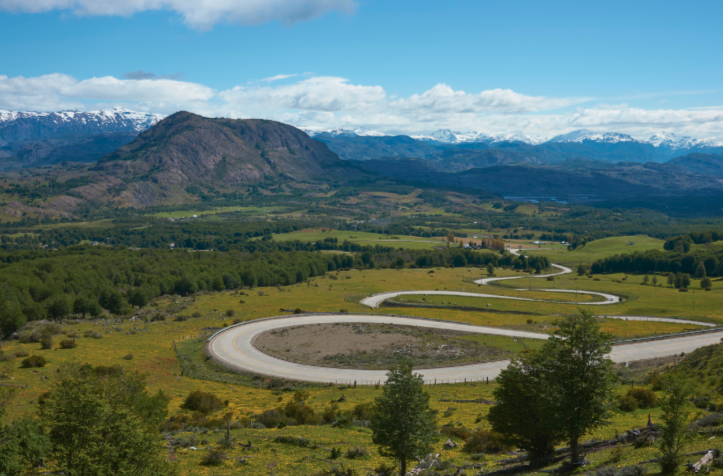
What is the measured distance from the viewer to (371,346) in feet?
260

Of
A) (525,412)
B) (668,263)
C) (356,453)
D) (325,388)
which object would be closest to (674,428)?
(525,412)

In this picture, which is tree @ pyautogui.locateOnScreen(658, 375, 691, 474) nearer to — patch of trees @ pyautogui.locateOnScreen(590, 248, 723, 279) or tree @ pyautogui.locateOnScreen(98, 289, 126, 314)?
tree @ pyautogui.locateOnScreen(98, 289, 126, 314)

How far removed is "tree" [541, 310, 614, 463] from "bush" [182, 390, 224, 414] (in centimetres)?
3492

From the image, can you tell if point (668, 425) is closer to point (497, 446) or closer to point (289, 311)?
point (497, 446)

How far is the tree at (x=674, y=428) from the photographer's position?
2352cm

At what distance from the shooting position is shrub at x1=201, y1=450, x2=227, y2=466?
3347 centimetres

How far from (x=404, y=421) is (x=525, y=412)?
807 centimetres

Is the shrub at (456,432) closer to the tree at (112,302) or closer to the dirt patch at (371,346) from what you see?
the dirt patch at (371,346)

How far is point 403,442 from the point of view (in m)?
28.7

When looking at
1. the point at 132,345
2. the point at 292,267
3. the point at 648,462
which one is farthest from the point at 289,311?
the point at 648,462

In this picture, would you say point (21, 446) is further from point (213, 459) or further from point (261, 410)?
point (261, 410)

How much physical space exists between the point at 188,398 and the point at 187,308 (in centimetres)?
6183

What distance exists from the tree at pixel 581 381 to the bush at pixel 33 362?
5679 centimetres

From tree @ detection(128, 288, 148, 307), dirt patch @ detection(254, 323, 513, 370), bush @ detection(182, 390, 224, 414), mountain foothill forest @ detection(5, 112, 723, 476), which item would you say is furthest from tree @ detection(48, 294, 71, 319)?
A: bush @ detection(182, 390, 224, 414)
